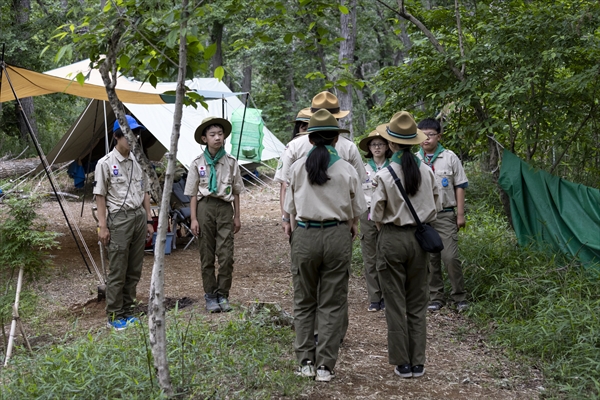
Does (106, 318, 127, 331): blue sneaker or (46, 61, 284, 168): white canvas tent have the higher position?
(46, 61, 284, 168): white canvas tent

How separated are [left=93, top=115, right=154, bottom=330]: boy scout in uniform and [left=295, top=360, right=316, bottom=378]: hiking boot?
78.1 inches

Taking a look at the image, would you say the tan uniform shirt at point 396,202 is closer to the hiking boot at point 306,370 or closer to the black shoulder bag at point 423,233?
the black shoulder bag at point 423,233

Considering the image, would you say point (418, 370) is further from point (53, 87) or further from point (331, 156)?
point (53, 87)

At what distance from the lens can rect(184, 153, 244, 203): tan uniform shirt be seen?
5586 mm

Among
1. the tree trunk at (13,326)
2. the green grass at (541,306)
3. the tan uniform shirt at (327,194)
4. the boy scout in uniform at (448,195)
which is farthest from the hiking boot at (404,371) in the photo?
the tree trunk at (13,326)

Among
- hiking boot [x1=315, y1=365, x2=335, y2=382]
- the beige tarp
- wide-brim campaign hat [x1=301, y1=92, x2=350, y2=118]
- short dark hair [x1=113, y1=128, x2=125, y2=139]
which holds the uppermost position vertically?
the beige tarp

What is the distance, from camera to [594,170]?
21.3ft

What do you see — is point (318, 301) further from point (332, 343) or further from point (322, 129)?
point (322, 129)

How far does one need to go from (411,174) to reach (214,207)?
2.18 m

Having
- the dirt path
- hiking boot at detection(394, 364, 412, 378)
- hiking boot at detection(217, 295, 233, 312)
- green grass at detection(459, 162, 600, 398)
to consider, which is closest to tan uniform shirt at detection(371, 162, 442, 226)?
hiking boot at detection(394, 364, 412, 378)

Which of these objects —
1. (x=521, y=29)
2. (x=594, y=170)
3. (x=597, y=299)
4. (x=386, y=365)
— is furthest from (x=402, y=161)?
(x=594, y=170)

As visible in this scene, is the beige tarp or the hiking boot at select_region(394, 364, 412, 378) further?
the beige tarp

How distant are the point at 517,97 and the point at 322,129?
2.77m

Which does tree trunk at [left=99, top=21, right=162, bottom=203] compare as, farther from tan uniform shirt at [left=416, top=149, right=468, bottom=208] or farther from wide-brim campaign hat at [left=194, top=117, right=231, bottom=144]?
tan uniform shirt at [left=416, top=149, right=468, bottom=208]
